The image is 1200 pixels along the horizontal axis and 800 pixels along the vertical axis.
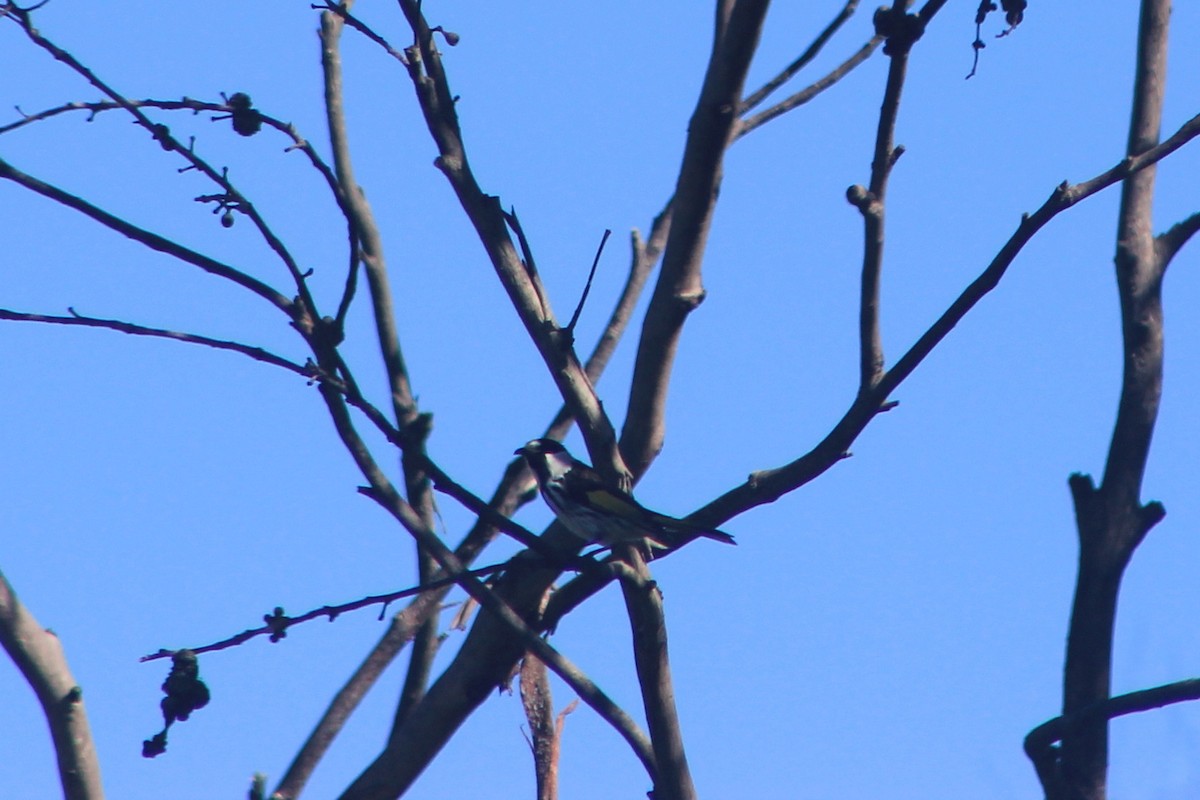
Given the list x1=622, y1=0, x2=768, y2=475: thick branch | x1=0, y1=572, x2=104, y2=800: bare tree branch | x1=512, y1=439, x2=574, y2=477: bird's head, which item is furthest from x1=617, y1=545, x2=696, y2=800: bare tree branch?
x1=0, y1=572, x2=104, y2=800: bare tree branch

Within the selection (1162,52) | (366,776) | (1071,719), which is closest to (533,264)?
(366,776)

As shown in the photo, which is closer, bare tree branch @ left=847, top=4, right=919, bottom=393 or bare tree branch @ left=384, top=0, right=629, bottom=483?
bare tree branch @ left=847, top=4, right=919, bottom=393

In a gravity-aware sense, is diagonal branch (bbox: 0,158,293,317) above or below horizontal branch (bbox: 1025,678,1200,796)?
above

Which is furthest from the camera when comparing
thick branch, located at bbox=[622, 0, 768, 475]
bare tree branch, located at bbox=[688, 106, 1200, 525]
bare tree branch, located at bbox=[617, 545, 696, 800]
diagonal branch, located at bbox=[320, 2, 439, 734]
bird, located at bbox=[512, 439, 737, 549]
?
diagonal branch, located at bbox=[320, 2, 439, 734]

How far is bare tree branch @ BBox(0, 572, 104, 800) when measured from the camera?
4297mm

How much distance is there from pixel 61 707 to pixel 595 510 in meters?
1.71

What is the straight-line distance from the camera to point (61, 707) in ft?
14.2

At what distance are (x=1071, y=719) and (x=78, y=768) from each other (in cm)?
278

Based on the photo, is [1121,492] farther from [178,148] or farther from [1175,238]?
[178,148]

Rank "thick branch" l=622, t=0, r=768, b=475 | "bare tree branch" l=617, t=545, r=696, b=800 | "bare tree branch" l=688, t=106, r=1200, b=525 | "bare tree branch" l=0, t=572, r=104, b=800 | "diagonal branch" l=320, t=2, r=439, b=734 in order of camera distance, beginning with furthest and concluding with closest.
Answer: "diagonal branch" l=320, t=2, r=439, b=734 → "bare tree branch" l=0, t=572, r=104, b=800 → "thick branch" l=622, t=0, r=768, b=475 → "bare tree branch" l=617, t=545, r=696, b=800 → "bare tree branch" l=688, t=106, r=1200, b=525

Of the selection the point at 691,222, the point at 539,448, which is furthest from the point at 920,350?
the point at 539,448

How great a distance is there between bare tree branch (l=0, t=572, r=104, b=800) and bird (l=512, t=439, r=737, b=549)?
1.59m

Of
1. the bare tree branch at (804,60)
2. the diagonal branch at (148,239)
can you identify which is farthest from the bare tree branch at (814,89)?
the diagonal branch at (148,239)

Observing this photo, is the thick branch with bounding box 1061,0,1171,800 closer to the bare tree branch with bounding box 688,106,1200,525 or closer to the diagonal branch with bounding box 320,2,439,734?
the bare tree branch with bounding box 688,106,1200,525
